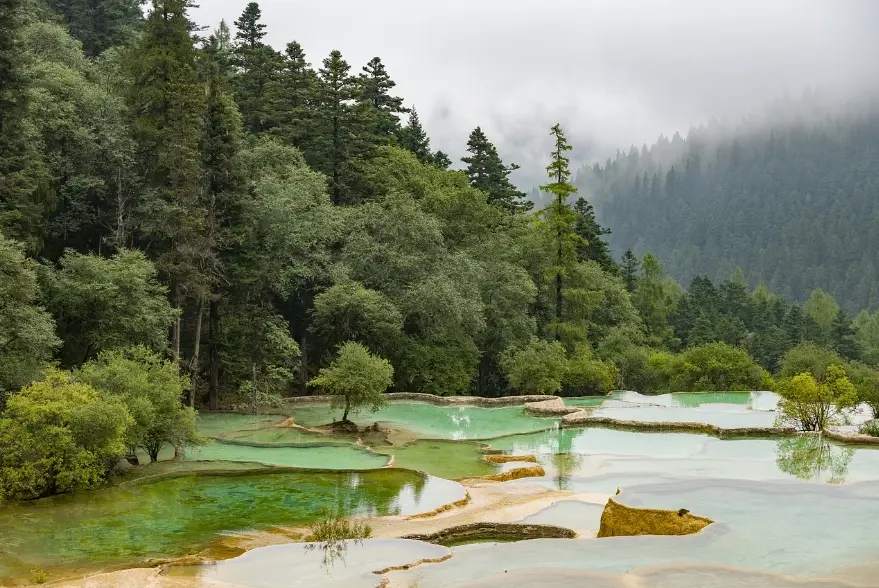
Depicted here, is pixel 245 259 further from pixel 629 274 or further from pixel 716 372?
pixel 629 274

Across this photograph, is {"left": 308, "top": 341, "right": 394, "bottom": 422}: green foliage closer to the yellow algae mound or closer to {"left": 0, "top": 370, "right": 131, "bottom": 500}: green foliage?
{"left": 0, "top": 370, "right": 131, "bottom": 500}: green foliage

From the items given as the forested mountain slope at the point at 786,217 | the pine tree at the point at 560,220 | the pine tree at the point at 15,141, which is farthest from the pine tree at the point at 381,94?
the forested mountain slope at the point at 786,217

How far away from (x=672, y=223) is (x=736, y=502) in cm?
17968

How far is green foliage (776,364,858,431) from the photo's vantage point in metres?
27.4

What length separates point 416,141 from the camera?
63.0 meters

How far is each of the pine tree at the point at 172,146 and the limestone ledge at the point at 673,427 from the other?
16.9 metres

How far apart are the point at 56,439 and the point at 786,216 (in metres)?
171

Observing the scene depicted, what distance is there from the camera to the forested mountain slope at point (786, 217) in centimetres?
14475

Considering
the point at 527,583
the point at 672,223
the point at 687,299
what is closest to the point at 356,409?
the point at 527,583

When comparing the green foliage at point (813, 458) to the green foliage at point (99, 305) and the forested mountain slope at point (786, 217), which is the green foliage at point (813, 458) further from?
the forested mountain slope at point (786, 217)

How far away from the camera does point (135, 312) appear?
26.9 metres

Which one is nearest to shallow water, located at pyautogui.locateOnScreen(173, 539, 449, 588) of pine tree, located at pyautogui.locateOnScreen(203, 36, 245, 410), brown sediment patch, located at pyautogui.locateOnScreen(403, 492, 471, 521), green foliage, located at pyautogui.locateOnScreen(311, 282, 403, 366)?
brown sediment patch, located at pyautogui.locateOnScreen(403, 492, 471, 521)

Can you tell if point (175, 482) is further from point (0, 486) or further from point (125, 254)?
point (125, 254)

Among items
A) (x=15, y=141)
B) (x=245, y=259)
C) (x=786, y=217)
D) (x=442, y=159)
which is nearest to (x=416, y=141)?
(x=442, y=159)
